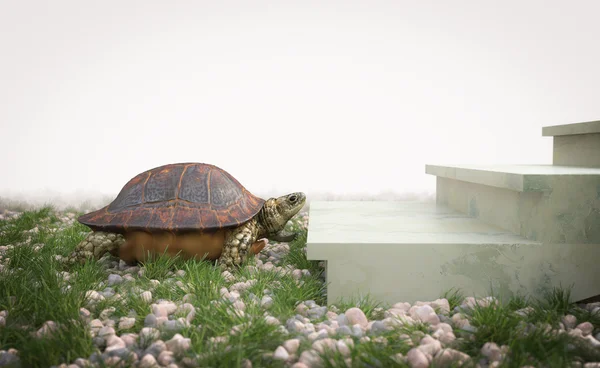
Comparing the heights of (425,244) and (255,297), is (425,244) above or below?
above

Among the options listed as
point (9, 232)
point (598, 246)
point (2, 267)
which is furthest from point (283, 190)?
point (598, 246)

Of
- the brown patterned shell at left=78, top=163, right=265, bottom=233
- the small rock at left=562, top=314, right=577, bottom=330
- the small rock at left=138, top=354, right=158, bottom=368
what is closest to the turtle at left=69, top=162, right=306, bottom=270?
the brown patterned shell at left=78, top=163, right=265, bottom=233

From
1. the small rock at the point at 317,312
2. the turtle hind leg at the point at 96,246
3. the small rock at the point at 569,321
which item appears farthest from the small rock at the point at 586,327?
the turtle hind leg at the point at 96,246

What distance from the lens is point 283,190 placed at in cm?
621

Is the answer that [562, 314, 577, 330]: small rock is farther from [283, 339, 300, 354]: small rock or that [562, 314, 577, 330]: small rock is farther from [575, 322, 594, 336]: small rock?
[283, 339, 300, 354]: small rock

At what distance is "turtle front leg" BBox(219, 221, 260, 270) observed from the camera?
2824 mm

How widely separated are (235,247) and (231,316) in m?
1.00

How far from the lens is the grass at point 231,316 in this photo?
159 centimetres

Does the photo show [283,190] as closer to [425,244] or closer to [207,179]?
[207,179]

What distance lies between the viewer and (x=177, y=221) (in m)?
2.72

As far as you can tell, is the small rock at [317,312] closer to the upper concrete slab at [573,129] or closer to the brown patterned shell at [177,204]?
the brown patterned shell at [177,204]

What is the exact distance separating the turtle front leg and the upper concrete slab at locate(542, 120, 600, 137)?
2.32m

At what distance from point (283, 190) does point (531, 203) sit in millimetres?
4105

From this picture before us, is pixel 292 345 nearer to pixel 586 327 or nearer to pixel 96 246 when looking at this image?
pixel 586 327
